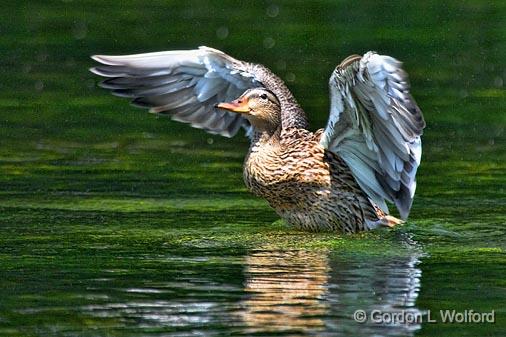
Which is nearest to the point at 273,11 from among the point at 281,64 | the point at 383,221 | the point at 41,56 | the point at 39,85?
the point at 281,64

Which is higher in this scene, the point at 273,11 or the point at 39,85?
the point at 273,11

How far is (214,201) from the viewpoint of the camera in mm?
15203

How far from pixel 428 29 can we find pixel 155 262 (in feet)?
46.0

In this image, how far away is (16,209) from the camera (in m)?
14.4

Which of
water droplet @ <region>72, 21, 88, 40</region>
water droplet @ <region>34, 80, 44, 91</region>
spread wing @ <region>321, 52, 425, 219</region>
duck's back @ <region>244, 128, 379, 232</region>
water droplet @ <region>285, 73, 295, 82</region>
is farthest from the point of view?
water droplet @ <region>72, 21, 88, 40</region>

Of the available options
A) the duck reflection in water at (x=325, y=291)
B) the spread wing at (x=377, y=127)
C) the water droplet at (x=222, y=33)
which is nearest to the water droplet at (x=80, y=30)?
the water droplet at (x=222, y=33)

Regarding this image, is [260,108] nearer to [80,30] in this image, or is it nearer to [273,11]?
[80,30]

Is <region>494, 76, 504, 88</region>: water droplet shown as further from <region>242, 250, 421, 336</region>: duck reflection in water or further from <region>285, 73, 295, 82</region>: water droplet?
<region>242, 250, 421, 336</region>: duck reflection in water

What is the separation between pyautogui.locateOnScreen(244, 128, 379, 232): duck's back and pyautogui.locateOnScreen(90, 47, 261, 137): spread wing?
100cm

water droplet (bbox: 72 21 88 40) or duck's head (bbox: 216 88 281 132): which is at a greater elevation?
water droplet (bbox: 72 21 88 40)

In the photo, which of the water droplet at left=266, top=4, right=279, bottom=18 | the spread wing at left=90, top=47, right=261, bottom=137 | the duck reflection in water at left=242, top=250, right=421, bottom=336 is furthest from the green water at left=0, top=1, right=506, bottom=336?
the spread wing at left=90, top=47, right=261, bottom=137

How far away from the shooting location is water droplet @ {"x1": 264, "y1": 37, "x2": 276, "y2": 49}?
24.0 m

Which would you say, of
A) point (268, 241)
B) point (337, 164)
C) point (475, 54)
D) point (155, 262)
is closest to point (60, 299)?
point (155, 262)

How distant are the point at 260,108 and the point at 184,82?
1.27 meters
